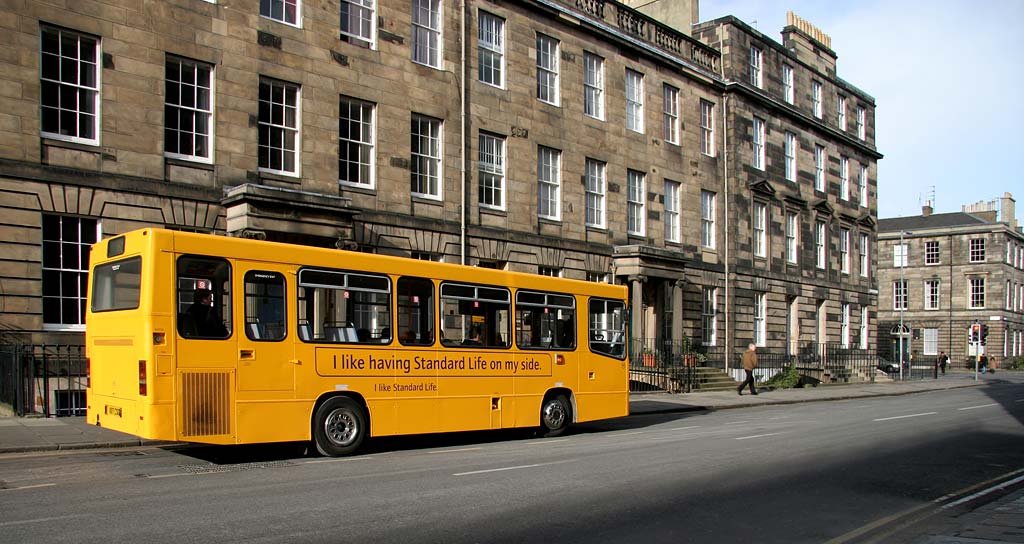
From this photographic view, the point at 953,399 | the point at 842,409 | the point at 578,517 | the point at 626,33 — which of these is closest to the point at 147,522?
the point at 578,517

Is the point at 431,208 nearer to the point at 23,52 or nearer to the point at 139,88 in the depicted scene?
the point at 139,88

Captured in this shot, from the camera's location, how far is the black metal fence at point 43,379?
15.9 metres

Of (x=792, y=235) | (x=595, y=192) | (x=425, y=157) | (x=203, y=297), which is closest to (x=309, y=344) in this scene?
(x=203, y=297)

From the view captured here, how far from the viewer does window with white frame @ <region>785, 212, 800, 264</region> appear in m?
41.0

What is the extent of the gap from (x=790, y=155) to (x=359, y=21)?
26.3 meters

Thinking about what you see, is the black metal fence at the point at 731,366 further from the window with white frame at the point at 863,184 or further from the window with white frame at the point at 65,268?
the window with white frame at the point at 65,268

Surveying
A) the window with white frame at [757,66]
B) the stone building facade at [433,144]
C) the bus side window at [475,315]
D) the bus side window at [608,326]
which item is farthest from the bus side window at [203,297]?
the window with white frame at [757,66]

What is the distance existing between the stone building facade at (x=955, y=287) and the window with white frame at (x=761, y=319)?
40577mm

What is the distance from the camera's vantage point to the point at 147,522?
757 centimetres

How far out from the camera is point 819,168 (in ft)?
145

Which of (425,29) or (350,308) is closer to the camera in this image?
(350,308)

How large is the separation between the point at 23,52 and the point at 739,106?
28.3m

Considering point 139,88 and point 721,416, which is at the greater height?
point 139,88

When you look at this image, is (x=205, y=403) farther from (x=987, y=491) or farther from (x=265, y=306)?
(x=987, y=491)
